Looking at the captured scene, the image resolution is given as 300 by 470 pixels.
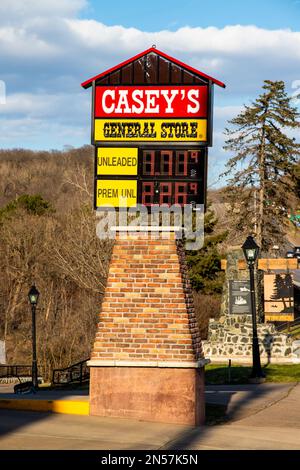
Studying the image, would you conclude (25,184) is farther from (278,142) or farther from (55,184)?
(278,142)

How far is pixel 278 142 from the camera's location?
1628 inches

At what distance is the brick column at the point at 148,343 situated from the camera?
1543 cm

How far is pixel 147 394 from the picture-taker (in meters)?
15.5

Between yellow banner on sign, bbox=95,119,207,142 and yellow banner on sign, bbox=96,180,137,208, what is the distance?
85 centimetres

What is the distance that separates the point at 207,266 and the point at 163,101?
124 ft

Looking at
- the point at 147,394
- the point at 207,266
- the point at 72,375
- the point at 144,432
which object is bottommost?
the point at 72,375

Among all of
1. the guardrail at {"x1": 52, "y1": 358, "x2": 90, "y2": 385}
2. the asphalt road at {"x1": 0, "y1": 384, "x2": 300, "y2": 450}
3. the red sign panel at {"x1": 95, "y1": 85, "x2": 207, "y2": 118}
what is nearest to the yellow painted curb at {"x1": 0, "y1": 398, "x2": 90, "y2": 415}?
the asphalt road at {"x1": 0, "y1": 384, "x2": 300, "y2": 450}

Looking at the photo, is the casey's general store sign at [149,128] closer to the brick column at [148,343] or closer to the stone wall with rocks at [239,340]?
the brick column at [148,343]

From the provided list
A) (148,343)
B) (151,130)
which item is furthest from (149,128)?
(148,343)

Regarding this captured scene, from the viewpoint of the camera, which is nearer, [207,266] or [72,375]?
[72,375]

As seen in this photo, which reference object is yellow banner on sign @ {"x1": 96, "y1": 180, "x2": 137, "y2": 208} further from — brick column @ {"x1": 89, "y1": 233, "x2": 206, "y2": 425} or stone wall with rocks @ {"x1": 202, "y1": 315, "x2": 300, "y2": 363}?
stone wall with rocks @ {"x1": 202, "y1": 315, "x2": 300, "y2": 363}

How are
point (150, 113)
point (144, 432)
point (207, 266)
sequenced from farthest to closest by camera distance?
point (207, 266), point (150, 113), point (144, 432)

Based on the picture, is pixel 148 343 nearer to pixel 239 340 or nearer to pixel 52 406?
pixel 52 406
